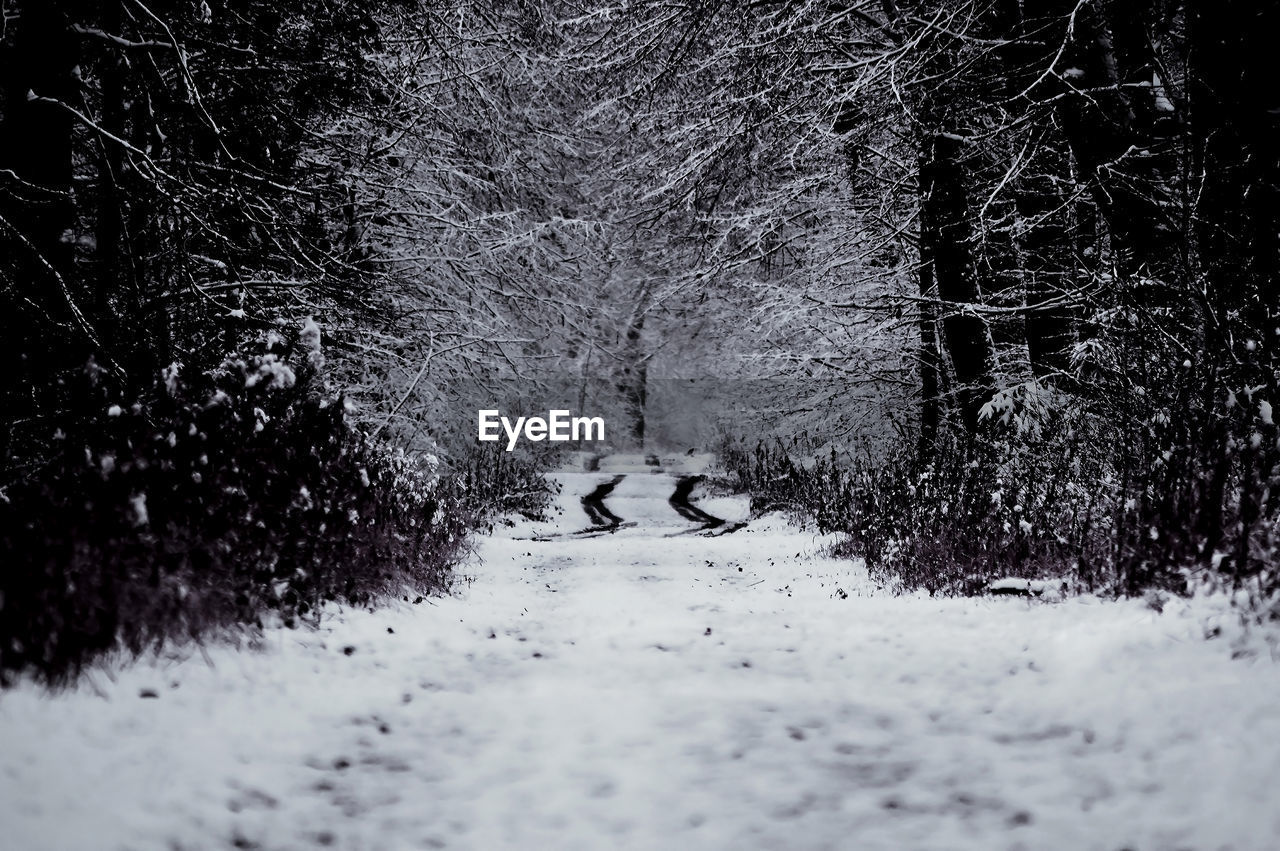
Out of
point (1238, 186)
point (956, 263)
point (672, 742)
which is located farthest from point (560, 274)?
point (672, 742)

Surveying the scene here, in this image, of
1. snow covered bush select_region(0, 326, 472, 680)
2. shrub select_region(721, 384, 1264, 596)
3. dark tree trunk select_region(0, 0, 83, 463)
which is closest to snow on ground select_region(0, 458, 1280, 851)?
snow covered bush select_region(0, 326, 472, 680)

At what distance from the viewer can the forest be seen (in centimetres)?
405

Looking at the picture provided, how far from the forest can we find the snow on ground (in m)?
0.46

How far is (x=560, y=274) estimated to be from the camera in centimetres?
1538

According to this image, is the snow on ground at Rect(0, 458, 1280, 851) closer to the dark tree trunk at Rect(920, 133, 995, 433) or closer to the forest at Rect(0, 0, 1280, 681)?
the forest at Rect(0, 0, 1280, 681)

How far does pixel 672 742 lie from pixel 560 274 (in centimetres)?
1313

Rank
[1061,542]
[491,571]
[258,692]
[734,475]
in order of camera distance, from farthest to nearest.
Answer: [734,475] → [491,571] → [1061,542] → [258,692]

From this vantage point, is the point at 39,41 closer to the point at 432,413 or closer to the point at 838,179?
the point at 432,413

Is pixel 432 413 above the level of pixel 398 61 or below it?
below

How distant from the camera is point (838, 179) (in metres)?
11.8

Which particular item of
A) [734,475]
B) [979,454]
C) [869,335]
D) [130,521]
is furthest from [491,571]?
[734,475]

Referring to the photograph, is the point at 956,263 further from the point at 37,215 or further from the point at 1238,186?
the point at 37,215

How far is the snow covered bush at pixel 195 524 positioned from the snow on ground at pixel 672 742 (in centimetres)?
22

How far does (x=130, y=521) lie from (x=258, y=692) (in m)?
0.89
